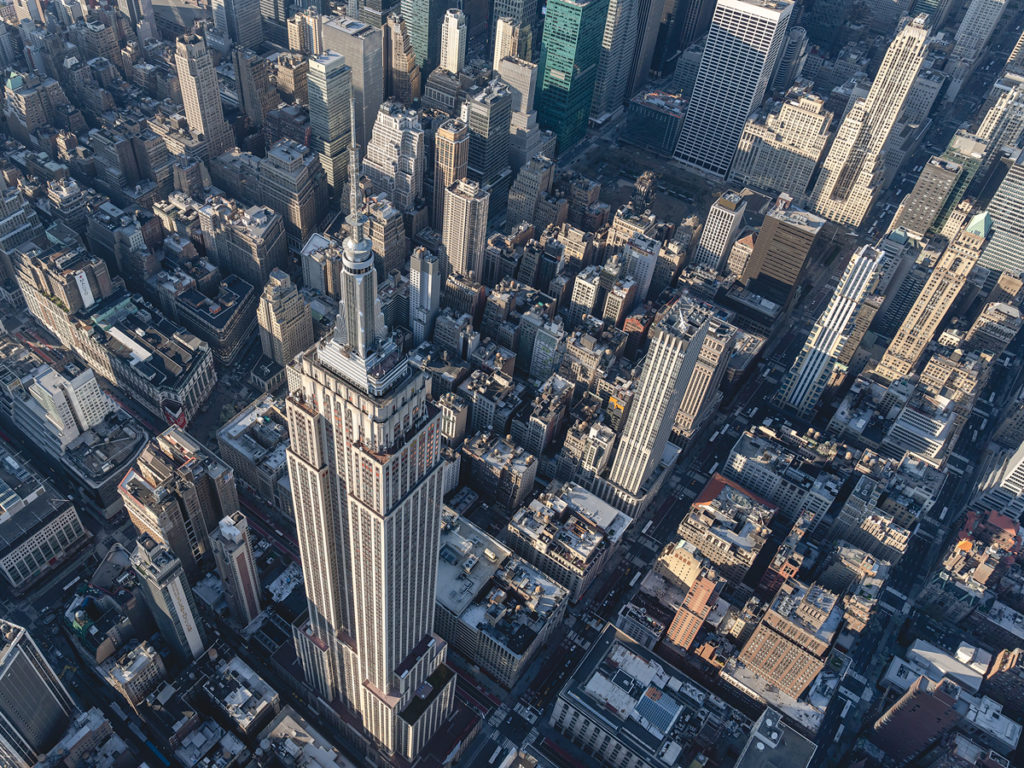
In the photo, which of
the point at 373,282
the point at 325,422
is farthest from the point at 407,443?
the point at 373,282

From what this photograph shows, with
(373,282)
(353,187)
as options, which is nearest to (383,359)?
(373,282)

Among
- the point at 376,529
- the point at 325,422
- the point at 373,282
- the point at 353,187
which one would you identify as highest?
the point at 353,187

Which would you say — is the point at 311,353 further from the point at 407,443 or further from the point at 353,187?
the point at 353,187

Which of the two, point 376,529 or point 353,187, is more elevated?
point 353,187

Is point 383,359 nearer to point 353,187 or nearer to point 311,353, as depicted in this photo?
point 311,353

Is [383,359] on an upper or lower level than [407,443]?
upper

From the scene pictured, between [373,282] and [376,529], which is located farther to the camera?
[376,529]

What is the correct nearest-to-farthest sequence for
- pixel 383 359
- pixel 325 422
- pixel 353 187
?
pixel 353 187, pixel 383 359, pixel 325 422

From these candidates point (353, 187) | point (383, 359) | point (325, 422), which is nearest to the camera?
point (353, 187)

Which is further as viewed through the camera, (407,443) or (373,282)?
(407,443)
